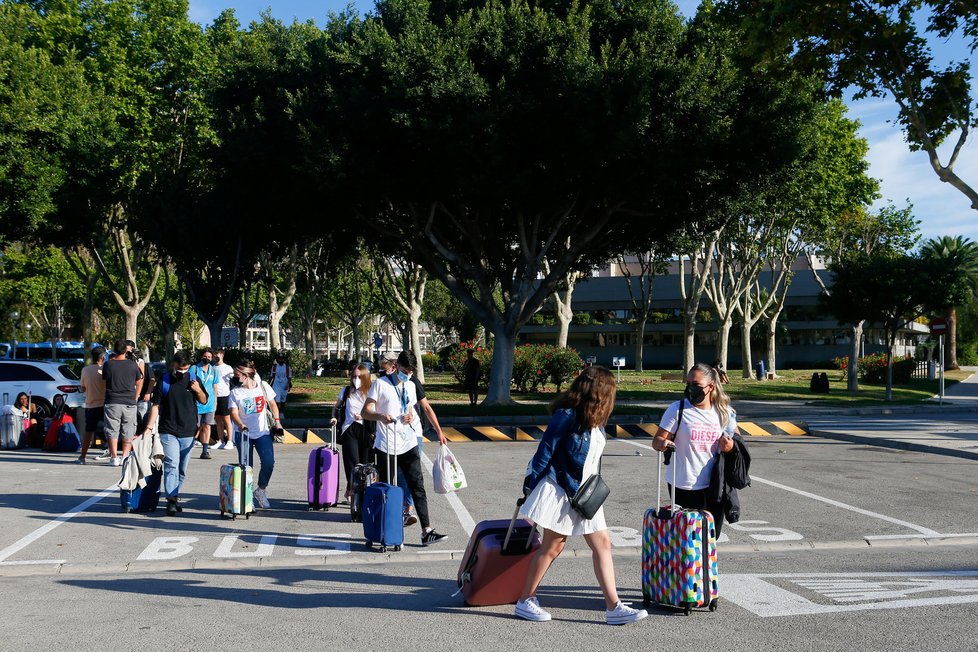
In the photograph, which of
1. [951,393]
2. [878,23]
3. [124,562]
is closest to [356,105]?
[878,23]

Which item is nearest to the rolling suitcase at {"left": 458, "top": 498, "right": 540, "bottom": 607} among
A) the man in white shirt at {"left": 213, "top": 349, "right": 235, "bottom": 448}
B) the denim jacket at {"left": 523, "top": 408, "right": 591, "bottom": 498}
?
the denim jacket at {"left": 523, "top": 408, "right": 591, "bottom": 498}

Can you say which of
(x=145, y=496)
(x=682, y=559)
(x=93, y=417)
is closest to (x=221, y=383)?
(x=93, y=417)

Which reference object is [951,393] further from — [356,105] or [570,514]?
[570,514]

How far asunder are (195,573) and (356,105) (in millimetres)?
15255

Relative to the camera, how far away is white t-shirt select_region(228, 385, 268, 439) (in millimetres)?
10023

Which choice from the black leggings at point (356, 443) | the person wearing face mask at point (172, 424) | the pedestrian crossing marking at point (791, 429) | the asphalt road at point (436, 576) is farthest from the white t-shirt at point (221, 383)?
the pedestrian crossing marking at point (791, 429)

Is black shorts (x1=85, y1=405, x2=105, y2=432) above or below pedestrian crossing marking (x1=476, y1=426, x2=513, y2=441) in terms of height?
above

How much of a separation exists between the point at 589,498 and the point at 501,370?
20202 mm

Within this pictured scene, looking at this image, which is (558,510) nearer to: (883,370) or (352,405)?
(352,405)

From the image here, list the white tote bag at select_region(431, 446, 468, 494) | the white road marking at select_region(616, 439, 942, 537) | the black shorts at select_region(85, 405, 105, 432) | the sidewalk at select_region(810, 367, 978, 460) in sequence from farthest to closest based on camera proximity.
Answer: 1. the sidewalk at select_region(810, 367, 978, 460)
2. the black shorts at select_region(85, 405, 105, 432)
3. the white road marking at select_region(616, 439, 942, 537)
4. the white tote bag at select_region(431, 446, 468, 494)

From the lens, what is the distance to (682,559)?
19.7 feet

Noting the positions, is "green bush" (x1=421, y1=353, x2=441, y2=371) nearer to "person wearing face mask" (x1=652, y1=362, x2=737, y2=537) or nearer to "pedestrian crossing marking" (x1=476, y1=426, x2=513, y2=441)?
"pedestrian crossing marking" (x1=476, y1=426, x2=513, y2=441)

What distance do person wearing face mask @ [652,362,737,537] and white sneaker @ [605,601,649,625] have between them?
35.8 inches

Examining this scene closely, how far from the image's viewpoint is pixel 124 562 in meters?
7.83
